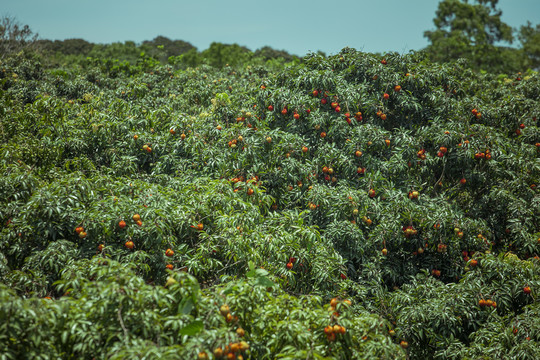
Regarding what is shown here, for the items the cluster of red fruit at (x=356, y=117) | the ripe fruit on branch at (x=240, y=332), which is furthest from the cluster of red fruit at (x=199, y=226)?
the cluster of red fruit at (x=356, y=117)

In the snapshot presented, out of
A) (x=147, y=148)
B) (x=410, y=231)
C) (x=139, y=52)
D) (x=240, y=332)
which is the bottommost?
(x=240, y=332)

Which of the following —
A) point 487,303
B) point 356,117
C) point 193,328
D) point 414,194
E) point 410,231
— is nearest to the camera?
point 193,328

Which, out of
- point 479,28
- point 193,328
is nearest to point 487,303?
point 193,328

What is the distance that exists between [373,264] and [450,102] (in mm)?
3372

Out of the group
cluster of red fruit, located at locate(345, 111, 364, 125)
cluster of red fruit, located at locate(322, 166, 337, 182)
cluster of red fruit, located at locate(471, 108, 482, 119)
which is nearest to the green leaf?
cluster of red fruit, located at locate(322, 166, 337, 182)

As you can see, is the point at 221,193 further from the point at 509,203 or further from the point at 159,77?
the point at 159,77

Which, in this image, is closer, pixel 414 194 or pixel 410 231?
pixel 410 231

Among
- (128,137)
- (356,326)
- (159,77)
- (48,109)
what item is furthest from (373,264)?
(159,77)

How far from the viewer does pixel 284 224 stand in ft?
16.9

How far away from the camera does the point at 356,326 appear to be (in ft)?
11.4

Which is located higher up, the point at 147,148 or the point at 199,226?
the point at 147,148

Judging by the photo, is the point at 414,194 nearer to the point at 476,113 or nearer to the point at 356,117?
the point at 356,117

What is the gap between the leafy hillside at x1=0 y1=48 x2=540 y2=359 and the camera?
3.09 metres

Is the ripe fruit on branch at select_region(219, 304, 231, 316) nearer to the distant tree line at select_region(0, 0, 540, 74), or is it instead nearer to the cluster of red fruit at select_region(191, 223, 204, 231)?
the cluster of red fruit at select_region(191, 223, 204, 231)
